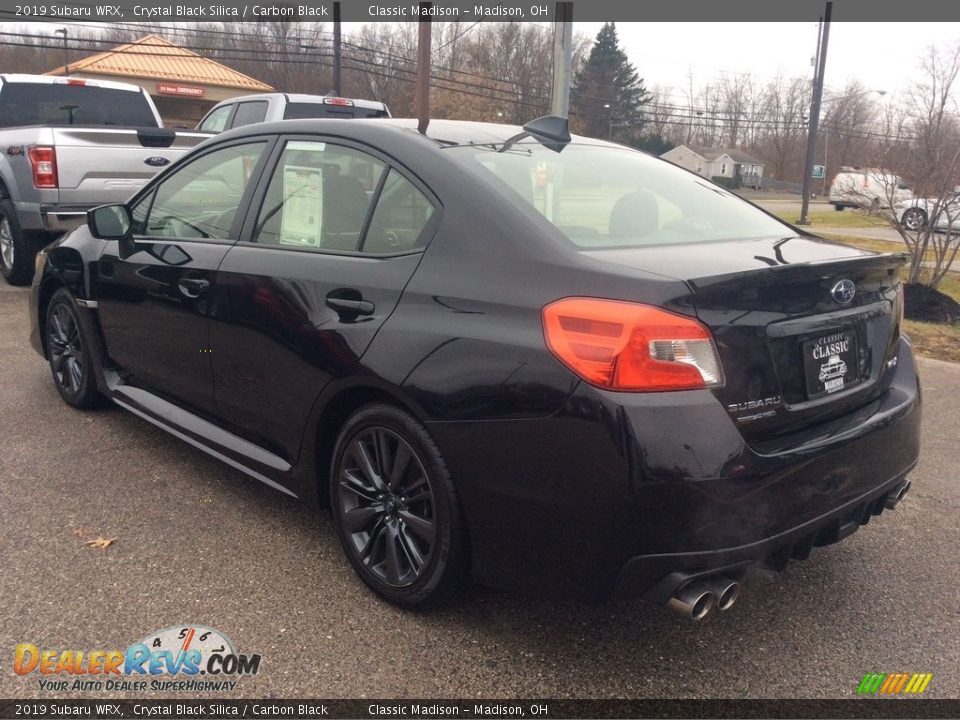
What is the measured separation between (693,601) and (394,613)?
1063 mm

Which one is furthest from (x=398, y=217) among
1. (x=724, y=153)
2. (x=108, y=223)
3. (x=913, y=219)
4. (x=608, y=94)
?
(x=724, y=153)

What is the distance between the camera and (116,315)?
4215 mm

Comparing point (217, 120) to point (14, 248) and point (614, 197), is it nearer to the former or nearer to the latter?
point (14, 248)

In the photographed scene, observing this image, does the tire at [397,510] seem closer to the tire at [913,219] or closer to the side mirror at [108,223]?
the side mirror at [108,223]

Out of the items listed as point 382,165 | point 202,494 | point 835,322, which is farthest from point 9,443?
point 835,322

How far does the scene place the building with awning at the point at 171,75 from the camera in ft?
122

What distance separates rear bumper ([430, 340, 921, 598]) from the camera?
88.8 inches

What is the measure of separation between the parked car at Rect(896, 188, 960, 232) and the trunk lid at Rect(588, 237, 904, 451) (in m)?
7.95

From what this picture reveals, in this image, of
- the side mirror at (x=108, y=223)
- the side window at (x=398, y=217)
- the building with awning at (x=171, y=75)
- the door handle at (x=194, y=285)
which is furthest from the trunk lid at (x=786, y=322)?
the building with awning at (x=171, y=75)

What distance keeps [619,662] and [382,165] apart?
73.0 inches

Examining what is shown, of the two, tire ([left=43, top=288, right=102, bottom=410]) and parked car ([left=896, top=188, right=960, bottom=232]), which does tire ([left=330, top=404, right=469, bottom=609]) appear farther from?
parked car ([left=896, top=188, right=960, bottom=232])

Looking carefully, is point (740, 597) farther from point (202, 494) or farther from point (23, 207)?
point (23, 207)

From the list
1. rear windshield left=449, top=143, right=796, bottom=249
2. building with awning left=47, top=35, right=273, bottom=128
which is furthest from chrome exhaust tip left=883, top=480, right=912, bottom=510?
building with awning left=47, top=35, right=273, bottom=128

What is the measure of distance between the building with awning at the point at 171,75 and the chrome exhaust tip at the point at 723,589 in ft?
121
